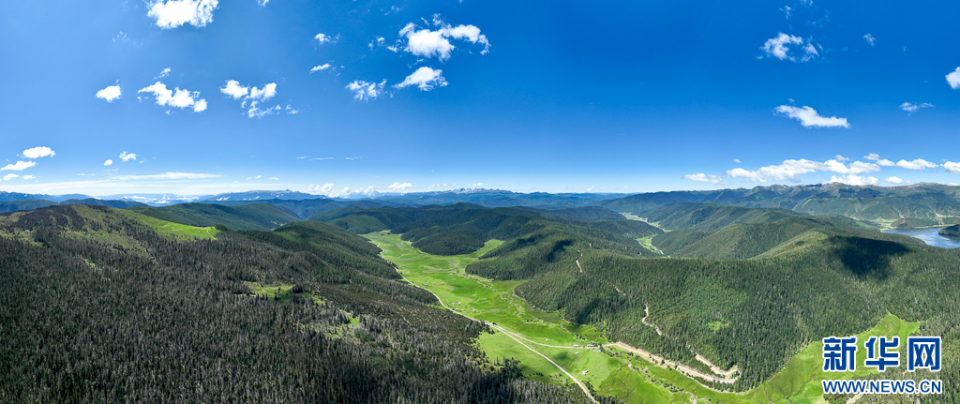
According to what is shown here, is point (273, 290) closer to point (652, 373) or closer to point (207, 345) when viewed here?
point (207, 345)

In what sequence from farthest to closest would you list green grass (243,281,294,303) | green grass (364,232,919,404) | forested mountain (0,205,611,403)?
green grass (243,281,294,303), green grass (364,232,919,404), forested mountain (0,205,611,403)

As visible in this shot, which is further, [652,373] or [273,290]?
[273,290]

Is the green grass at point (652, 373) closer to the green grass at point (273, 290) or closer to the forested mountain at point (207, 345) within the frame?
the forested mountain at point (207, 345)

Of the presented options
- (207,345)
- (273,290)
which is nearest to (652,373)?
(207,345)

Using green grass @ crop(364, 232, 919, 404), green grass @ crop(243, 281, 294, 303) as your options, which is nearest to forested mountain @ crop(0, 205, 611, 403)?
green grass @ crop(243, 281, 294, 303)

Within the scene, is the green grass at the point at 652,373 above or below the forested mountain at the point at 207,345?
below

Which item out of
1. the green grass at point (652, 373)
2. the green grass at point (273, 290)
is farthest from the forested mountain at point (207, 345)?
the green grass at point (652, 373)

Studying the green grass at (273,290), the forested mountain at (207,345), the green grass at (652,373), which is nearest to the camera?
the forested mountain at (207,345)

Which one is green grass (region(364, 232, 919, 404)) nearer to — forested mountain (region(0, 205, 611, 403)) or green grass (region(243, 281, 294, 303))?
forested mountain (region(0, 205, 611, 403))

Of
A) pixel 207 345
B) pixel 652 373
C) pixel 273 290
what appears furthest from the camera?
pixel 273 290

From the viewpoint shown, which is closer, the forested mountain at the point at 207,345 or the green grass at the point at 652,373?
the forested mountain at the point at 207,345
